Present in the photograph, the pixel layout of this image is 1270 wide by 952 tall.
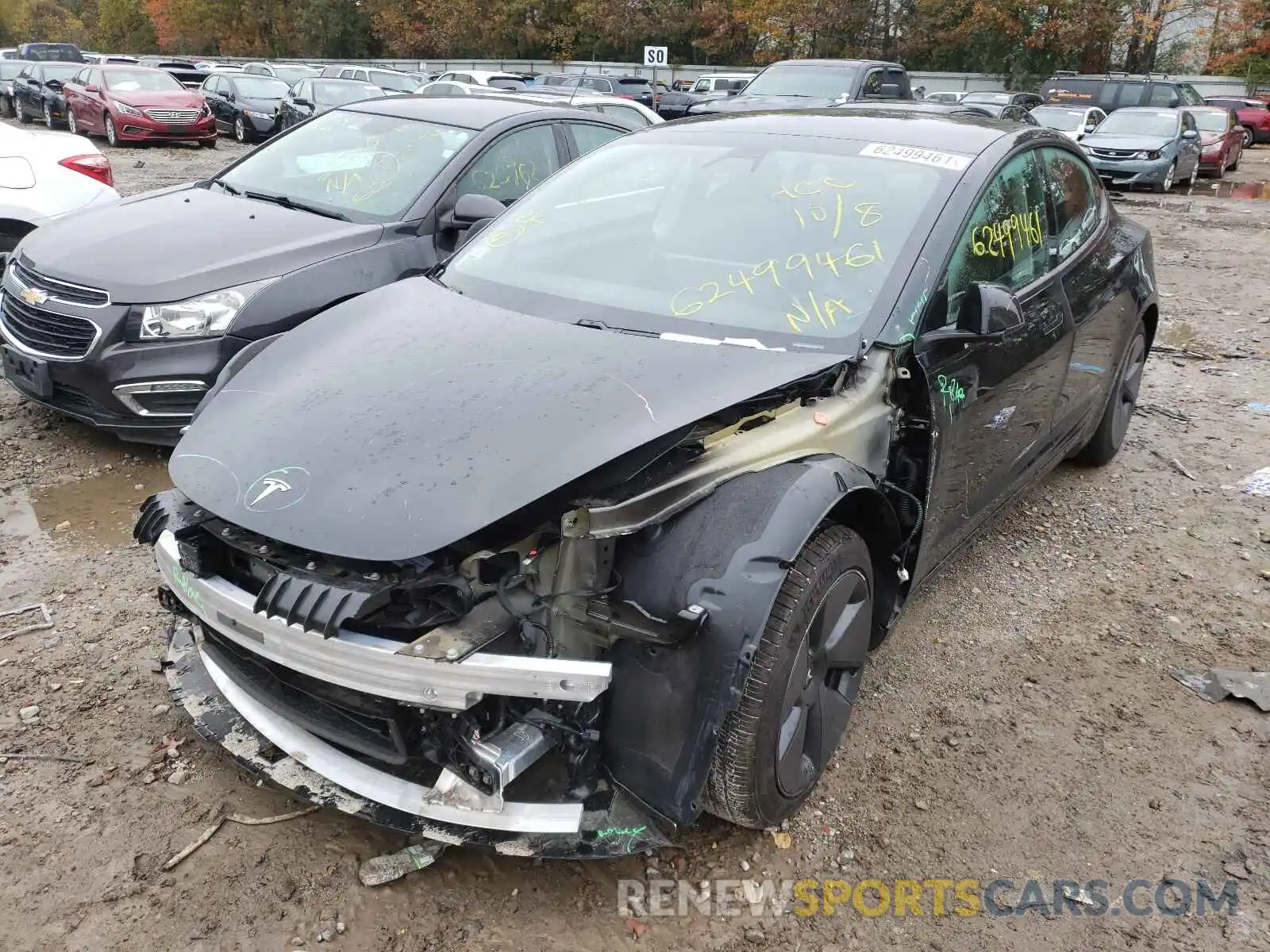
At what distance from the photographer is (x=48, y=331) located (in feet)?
14.7

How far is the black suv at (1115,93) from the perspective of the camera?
21625 mm

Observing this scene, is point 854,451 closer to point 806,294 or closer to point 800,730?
point 806,294

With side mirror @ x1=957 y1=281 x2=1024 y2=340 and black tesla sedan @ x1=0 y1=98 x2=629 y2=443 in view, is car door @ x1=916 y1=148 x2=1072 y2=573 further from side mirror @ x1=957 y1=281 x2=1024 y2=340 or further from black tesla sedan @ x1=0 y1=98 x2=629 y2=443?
black tesla sedan @ x1=0 y1=98 x2=629 y2=443

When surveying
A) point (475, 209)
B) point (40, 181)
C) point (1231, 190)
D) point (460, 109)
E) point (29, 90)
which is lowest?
point (1231, 190)

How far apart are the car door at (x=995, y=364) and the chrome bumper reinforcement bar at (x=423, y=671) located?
4.67ft

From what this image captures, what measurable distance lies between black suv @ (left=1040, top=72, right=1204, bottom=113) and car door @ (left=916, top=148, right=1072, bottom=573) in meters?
20.6

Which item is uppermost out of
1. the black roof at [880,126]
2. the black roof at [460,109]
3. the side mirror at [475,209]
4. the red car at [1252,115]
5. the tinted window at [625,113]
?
the black roof at [880,126]

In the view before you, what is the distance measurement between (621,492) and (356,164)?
410 cm

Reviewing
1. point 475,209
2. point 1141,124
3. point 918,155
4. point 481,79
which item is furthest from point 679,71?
point 918,155

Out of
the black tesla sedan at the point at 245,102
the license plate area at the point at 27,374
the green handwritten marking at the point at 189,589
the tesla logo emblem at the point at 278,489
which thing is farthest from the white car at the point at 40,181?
the black tesla sedan at the point at 245,102

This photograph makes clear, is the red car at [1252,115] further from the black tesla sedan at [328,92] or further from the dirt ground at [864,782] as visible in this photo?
the dirt ground at [864,782]

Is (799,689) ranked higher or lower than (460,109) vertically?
lower

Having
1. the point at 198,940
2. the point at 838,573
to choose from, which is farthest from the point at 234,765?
the point at 838,573

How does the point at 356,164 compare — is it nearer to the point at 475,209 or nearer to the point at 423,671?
the point at 475,209
